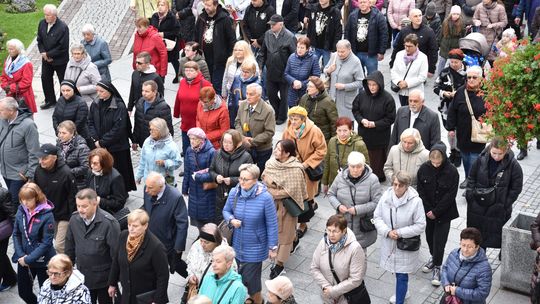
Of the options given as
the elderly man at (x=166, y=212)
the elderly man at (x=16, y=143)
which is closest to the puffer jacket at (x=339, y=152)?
the elderly man at (x=166, y=212)

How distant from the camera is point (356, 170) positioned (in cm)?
1143

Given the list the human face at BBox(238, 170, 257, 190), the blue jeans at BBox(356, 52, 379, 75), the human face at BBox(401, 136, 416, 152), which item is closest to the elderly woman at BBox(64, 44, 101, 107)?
the blue jeans at BBox(356, 52, 379, 75)

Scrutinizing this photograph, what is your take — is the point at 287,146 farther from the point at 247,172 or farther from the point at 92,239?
the point at 92,239

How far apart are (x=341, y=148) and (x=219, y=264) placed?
4015mm

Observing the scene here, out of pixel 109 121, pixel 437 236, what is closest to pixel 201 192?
pixel 109 121

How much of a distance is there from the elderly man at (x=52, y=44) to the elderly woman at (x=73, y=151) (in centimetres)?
484

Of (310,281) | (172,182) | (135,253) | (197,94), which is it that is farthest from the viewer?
(197,94)

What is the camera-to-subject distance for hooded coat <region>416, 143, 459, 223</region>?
38.2 ft

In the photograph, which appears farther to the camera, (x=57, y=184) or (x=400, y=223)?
(x=57, y=184)

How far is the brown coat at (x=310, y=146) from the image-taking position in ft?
42.0

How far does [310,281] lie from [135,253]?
2842 mm

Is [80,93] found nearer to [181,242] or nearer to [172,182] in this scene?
[172,182]

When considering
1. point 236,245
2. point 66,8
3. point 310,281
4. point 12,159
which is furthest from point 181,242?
point 66,8

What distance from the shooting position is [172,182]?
1298cm
